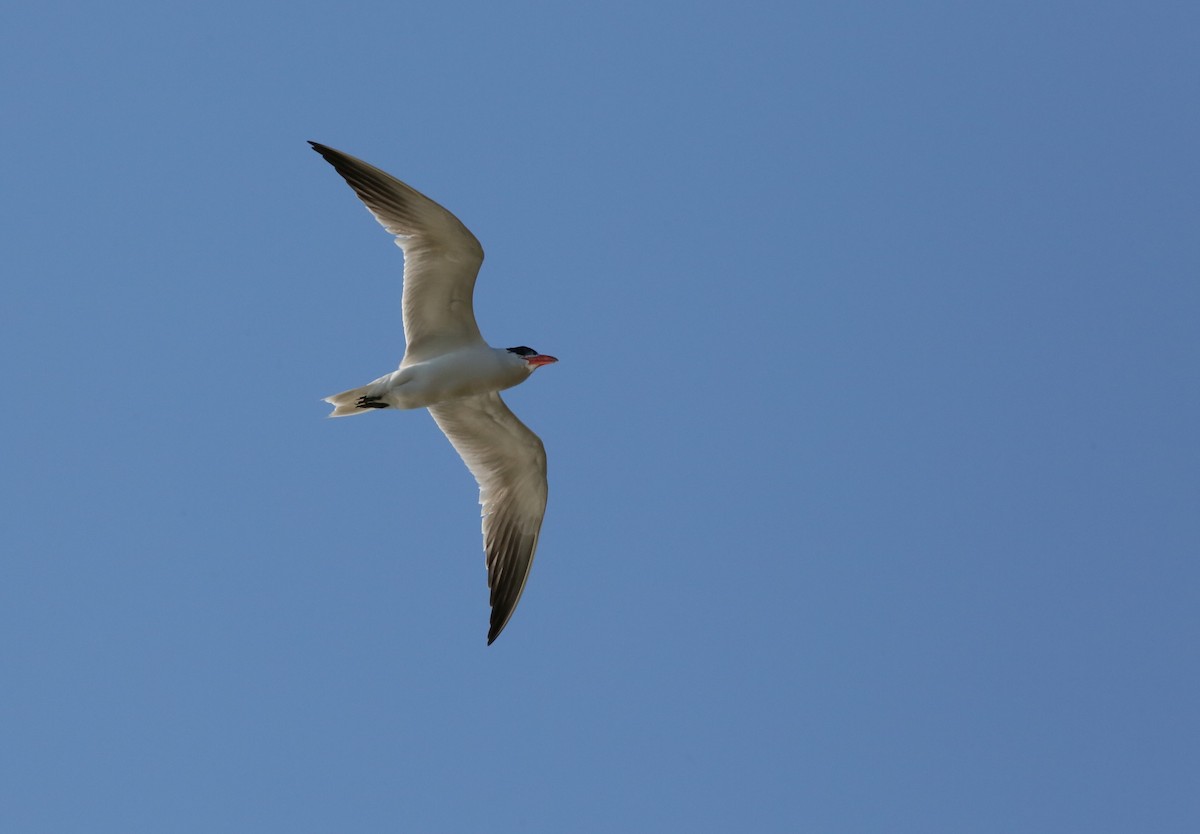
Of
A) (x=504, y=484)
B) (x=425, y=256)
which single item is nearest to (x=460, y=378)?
(x=425, y=256)

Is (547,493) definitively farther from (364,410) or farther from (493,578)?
(364,410)

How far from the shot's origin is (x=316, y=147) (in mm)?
14406

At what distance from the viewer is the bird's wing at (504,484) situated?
15734 mm

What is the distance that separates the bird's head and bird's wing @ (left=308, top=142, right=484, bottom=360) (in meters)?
0.55

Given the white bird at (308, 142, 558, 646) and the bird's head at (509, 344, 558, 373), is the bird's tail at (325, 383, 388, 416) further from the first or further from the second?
the bird's head at (509, 344, 558, 373)

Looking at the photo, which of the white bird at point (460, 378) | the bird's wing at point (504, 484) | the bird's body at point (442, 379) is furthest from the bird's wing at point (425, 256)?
the bird's wing at point (504, 484)

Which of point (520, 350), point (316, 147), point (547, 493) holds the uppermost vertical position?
point (316, 147)

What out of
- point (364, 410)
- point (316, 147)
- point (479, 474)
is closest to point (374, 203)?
point (316, 147)

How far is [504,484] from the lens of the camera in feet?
52.6

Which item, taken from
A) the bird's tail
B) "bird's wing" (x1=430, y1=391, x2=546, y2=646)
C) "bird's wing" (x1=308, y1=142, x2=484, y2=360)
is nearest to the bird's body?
the bird's tail

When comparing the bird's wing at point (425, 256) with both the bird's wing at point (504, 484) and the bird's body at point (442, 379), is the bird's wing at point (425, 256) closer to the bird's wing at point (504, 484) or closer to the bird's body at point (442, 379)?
the bird's body at point (442, 379)

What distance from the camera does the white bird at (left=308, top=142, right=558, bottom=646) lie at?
47.3 feet

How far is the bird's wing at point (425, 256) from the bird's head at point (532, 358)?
547mm

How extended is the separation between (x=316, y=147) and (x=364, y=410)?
2.66m
